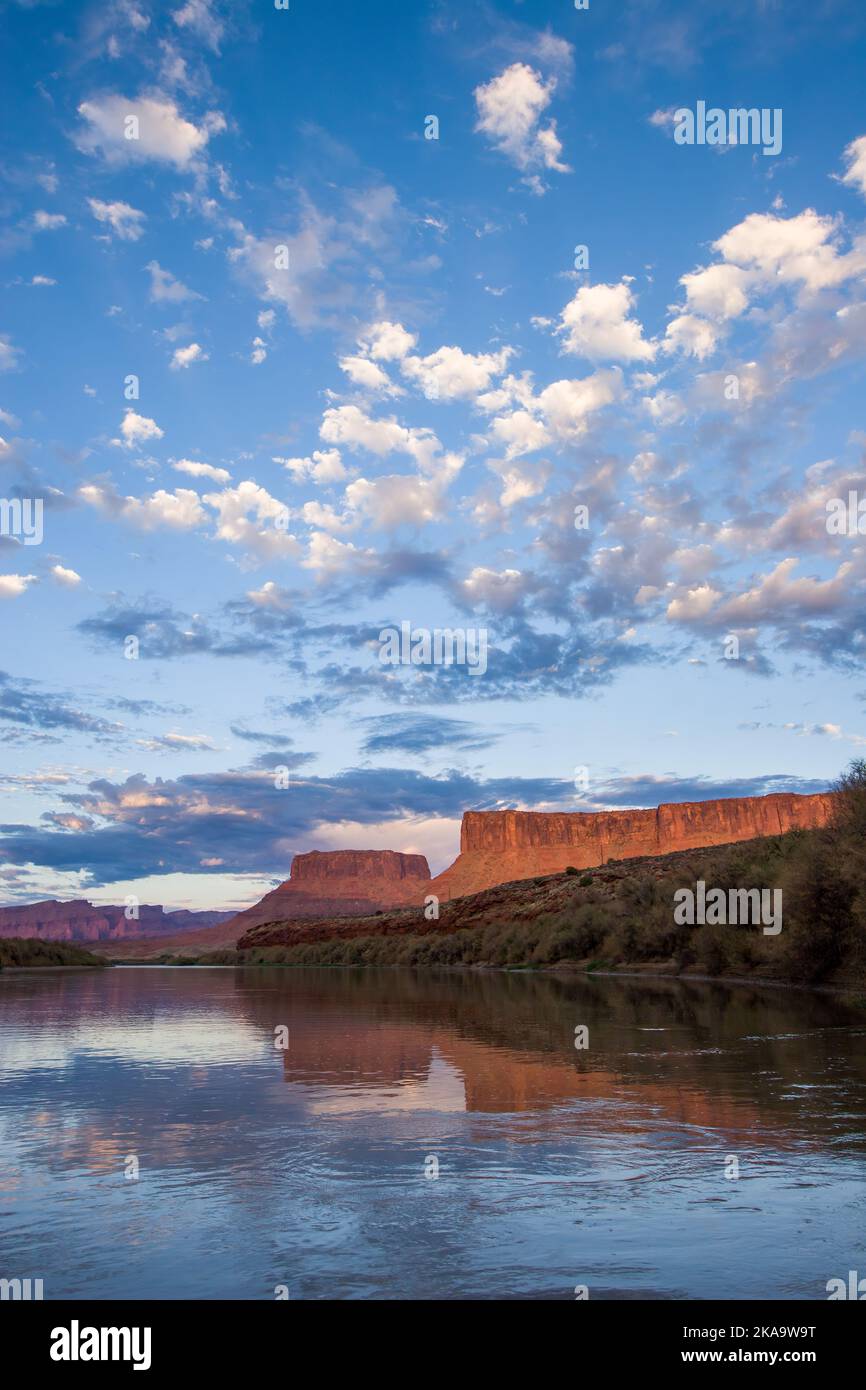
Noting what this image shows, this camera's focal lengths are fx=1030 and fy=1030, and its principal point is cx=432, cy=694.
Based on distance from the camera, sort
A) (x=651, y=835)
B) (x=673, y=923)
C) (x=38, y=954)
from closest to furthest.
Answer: (x=673, y=923)
(x=38, y=954)
(x=651, y=835)

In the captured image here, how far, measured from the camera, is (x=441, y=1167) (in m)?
10.1

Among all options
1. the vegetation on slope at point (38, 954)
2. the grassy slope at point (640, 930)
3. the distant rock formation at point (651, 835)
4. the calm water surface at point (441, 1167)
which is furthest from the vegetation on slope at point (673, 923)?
the distant rock formation at point (651, 835)

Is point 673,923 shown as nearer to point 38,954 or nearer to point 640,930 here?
point 640,930

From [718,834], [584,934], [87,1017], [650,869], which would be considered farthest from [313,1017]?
[718,834]

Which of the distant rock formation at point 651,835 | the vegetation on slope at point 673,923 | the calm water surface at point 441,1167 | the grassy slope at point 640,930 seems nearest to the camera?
the calm water surface at point 441,1167

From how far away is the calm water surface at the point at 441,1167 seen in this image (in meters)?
6.90

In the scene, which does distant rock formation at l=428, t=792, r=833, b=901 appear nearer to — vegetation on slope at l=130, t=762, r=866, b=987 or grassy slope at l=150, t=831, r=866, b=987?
grassy slope at l=150, t=831, r=866, b=987

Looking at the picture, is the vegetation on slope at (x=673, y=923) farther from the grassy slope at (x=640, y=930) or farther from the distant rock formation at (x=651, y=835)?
the distant rock formation at (x=651, y=835)

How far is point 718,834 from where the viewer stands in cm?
18250

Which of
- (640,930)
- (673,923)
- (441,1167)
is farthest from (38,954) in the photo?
(441,1167)

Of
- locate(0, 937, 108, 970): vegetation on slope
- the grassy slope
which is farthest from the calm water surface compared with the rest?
locate(0, 937, 108, 970): vegetation on slope

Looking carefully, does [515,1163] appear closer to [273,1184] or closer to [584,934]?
[273,1184]

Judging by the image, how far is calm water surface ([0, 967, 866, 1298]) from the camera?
690cm

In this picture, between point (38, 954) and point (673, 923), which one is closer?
point (673, 923)
